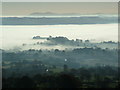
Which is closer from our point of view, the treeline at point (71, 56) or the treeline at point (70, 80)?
the treeline at point (70, 80)

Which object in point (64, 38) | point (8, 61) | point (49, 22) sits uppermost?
point (49, 22)

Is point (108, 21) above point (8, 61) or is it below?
above

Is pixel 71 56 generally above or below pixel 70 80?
above

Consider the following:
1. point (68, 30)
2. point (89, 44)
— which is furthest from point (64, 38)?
point (89, 44)

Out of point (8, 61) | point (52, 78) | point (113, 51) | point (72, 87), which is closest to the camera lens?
point (72, 87)

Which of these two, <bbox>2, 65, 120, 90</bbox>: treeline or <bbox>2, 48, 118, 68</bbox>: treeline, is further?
<bbox>2, 48, 118, 68</bbox>: treeline

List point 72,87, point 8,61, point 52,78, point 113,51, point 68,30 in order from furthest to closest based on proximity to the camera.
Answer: point 68,30 < point 113,51 < point 8,61 < point 52,78 < point 72,87

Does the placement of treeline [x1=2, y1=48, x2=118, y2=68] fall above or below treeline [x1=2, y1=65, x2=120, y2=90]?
above

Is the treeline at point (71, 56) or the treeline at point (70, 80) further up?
the treeline at point (71, 56)

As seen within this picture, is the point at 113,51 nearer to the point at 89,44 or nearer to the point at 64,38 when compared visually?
the point at 89,44

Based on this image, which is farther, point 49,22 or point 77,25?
point 77,25

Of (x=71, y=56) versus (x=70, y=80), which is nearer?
(x=70, y=80)
